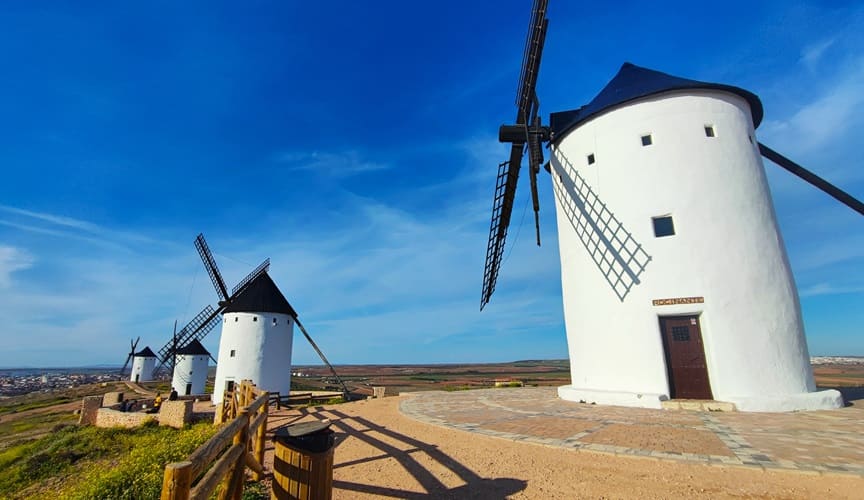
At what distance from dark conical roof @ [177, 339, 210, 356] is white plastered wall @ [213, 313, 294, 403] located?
14286mm

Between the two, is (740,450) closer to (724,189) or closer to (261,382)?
(724,189)

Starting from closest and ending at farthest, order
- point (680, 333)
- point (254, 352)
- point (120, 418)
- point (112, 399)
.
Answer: point (680, 333)
point (120, 418)
point (112, 399)
point (254, 352)

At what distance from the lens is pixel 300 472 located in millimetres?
4180

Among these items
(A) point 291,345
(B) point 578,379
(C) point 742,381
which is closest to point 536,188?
(B) point 578,379

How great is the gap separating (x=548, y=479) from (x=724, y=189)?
10.3 m

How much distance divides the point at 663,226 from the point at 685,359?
3787 mm

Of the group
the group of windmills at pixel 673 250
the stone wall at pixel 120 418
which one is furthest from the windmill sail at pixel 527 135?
the stone wall at pixel 120 418

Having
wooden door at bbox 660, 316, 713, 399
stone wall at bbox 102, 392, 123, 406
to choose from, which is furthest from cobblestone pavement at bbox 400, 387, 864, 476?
stone wall at bbox 102, 392, 123, 406

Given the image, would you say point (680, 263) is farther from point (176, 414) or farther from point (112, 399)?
point (112, 399)

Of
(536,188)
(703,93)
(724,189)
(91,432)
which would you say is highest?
(703,93)

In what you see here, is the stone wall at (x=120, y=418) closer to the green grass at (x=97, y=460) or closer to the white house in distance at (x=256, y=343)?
the green grass at (x=97, y=460)

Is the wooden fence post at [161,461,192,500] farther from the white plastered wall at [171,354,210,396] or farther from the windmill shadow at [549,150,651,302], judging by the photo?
the white plastered wall at [171,354,210,396]

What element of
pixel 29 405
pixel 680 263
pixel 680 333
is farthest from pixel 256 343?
pixel 29 405

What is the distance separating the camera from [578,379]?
12703 millimetres
